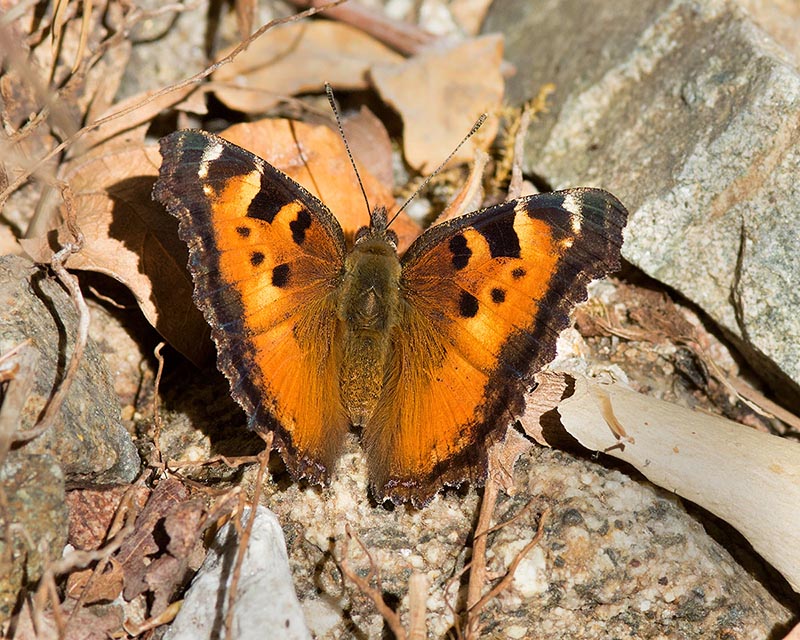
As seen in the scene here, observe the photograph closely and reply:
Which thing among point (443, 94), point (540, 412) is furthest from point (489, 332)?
point (443, 94)

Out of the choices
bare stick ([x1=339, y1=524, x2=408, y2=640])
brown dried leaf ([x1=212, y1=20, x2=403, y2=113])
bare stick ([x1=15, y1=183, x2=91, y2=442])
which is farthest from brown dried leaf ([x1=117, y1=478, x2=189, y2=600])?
brown dried leaf ([x1=212, y1=20, x2=403, y2=113])

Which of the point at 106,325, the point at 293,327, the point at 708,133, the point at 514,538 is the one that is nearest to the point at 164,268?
the point at 106,325

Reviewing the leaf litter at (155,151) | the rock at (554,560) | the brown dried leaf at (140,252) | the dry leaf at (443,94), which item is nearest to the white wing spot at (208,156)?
the leaf litter at (155,151)

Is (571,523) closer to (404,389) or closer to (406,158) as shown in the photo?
(404,389)

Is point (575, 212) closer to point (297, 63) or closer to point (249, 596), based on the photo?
point (249, 596)

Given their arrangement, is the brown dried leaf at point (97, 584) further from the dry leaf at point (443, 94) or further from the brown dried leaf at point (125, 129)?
the dry leaf at point (443, 94)

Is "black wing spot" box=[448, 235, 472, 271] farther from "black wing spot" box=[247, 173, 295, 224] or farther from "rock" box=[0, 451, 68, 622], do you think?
"rock" box=[0, 451, 68, 622]
